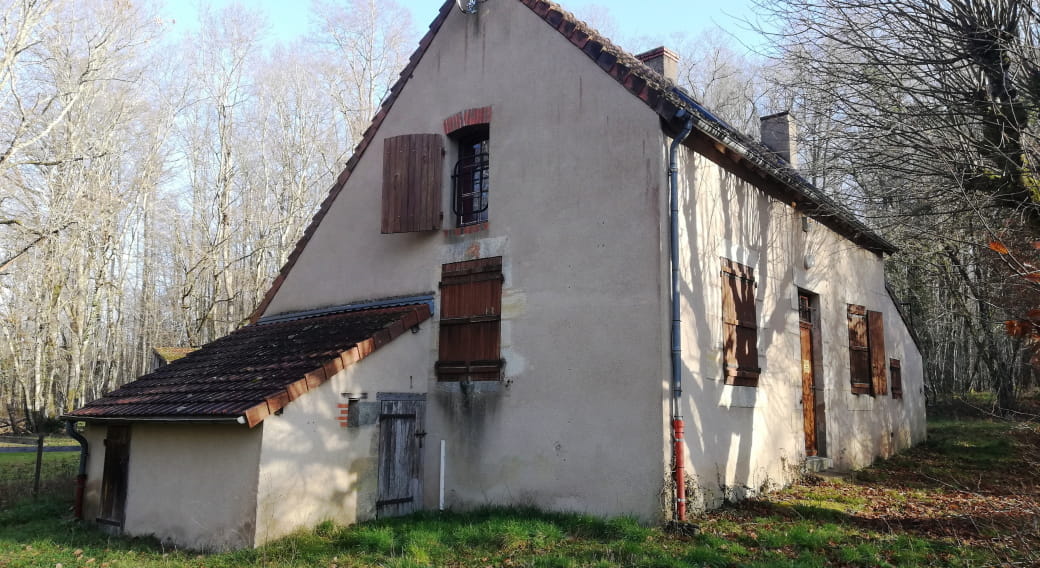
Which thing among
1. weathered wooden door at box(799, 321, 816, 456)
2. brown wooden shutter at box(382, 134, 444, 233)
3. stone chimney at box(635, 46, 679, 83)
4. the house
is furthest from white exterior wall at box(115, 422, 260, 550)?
stone chimney at box(635, 46, 679, 83)

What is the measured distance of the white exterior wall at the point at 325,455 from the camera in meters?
8.16

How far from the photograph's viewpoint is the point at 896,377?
15359mm

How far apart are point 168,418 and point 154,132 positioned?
66.6 ft

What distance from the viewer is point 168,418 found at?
872 centimetres

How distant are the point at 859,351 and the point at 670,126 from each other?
7.62 m

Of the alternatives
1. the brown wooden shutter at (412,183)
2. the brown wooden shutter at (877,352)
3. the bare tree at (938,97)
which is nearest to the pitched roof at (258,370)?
the brown wooden shutter at (412,183)

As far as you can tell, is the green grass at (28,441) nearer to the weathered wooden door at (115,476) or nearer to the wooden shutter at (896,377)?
the weathered wooden door at (115,476)

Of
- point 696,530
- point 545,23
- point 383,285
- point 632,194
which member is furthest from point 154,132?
point 696,530

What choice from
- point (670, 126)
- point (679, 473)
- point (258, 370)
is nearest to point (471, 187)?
point (670, 126)

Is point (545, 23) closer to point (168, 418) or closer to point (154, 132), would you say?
point (168, 418)

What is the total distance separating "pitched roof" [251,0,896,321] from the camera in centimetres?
872

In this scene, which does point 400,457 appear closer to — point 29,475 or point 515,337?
point 515,337

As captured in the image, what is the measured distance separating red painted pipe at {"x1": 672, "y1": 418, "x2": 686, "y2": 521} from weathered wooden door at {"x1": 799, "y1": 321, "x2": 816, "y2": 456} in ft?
15.3

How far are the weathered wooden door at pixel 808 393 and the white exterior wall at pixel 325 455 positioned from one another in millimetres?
6687
